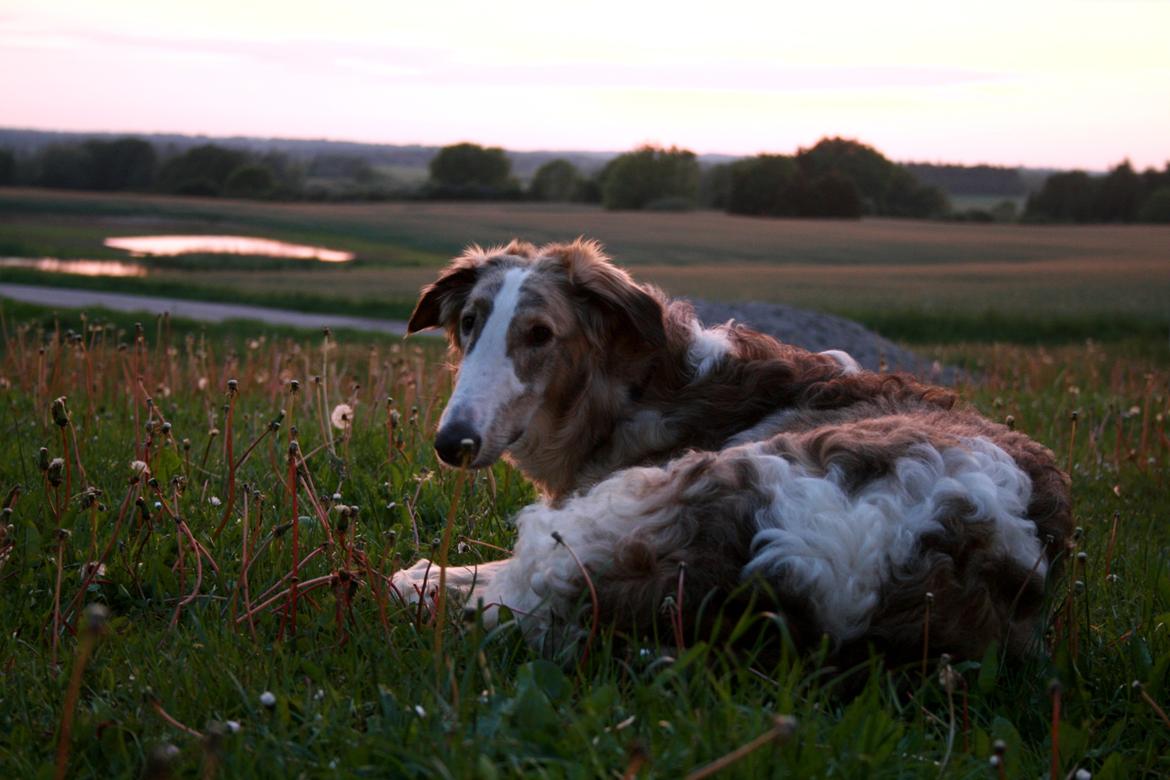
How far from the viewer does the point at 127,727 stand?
3270 mm

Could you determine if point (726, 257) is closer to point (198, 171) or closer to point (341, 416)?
point (198, 171)

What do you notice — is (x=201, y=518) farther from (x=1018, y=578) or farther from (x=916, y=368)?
(x=916, y=368)

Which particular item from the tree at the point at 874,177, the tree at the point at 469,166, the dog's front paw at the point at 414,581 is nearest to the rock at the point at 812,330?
the dog's front paw at the point at 414,581

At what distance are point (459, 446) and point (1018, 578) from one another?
2.18 m

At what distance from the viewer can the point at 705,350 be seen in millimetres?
5742

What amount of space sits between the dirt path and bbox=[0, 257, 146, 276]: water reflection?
480 centimetres

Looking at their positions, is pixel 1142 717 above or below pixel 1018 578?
below

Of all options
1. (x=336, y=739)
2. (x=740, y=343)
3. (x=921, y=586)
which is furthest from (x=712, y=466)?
(x=740, y=343)

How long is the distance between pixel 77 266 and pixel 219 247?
11.8 metres

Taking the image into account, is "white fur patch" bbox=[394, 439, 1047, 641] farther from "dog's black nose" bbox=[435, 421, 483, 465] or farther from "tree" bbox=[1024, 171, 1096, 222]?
"tree" bbox=[1024, 171, 1096, 222]

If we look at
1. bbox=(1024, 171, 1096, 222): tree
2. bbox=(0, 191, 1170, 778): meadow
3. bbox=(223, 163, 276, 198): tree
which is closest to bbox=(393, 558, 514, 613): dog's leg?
bbox=(0, 191, 1170, 778): meadow

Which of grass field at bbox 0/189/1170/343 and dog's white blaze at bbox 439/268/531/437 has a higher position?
dog's white blaze at bbox 439/268/531/437

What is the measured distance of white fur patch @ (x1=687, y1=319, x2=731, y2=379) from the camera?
568cm

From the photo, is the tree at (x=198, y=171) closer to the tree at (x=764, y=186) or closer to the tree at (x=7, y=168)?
the tree at (x=7, y=168)
